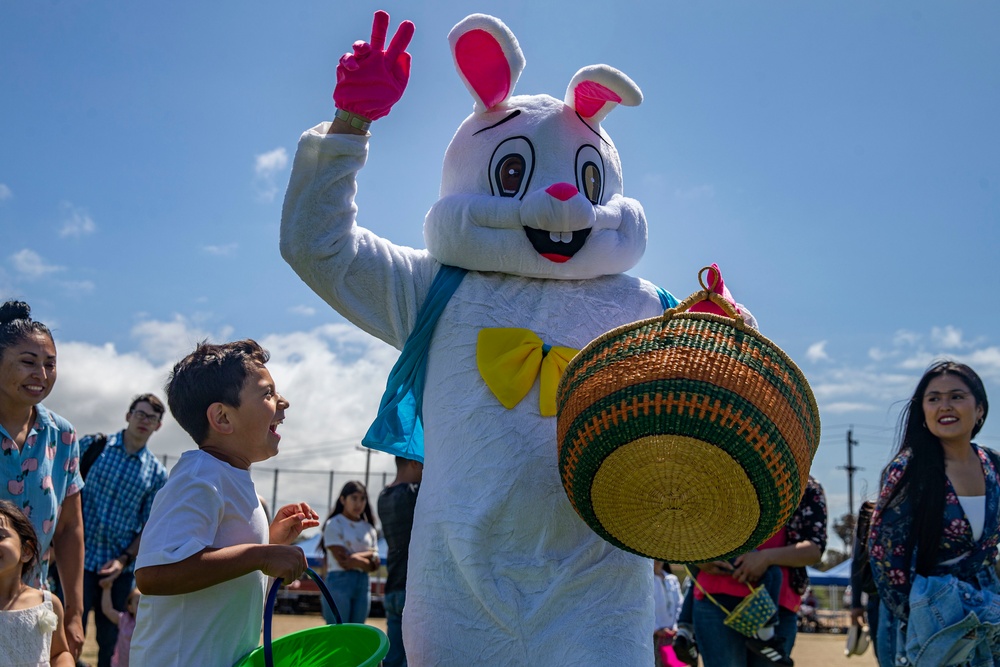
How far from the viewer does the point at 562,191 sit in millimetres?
3432

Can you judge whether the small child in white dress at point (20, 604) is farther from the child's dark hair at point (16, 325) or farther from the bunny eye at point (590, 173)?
the bunny eye at point (590, 173)

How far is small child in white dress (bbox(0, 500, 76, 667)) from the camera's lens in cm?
338

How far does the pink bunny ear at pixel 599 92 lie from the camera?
3.68 m

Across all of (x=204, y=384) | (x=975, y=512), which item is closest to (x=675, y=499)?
(x=204, y=384)

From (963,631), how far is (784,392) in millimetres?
1740

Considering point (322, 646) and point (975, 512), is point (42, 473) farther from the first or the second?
point (975, 512)

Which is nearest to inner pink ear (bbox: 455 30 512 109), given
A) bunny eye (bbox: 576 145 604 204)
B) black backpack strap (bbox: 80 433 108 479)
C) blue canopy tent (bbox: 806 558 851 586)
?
bunny eye (bbox: 576 145 604 204)

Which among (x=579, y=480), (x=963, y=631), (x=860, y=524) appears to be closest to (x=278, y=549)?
(x=579, y=480)

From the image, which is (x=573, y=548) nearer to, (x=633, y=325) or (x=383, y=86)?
(x=633, y=325)

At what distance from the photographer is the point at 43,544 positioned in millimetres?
3939

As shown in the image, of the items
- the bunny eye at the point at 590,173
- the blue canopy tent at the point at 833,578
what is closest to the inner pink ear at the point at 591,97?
the bunny eye at the point at 590,173

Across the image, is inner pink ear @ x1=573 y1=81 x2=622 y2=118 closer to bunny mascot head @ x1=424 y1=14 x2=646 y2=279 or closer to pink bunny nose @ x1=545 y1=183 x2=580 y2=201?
bunny mascot head @ x1=424 y1=14 x2=646 y2=279

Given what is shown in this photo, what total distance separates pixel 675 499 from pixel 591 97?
1697mm

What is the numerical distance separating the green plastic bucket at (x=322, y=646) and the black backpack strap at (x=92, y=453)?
10.2ft
